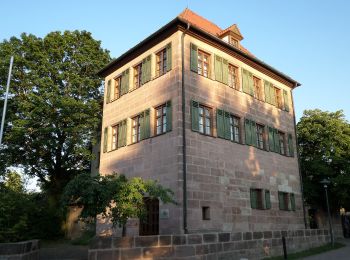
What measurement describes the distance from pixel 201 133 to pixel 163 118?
1919mm

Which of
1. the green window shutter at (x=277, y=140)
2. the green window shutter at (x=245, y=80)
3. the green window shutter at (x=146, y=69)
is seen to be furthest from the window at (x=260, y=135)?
the green window shutter at (x=146, y=69)

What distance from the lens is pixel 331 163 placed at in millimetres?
28188

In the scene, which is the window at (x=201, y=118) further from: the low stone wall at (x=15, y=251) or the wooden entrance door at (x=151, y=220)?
the low stone wall at (x=15, y=251)

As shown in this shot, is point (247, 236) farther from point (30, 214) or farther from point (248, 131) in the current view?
point (30, 214)

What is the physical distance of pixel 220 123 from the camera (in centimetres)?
1717

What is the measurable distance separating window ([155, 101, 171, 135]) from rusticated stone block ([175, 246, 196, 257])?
5.56m

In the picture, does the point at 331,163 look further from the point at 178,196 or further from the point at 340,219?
the point at 178,196

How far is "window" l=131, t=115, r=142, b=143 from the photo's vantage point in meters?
17.9

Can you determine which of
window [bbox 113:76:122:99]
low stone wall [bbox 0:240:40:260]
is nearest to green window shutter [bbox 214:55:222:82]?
window [bbox 113:76:122:99]

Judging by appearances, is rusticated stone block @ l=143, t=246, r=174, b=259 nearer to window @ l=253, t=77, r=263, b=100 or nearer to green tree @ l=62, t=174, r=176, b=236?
green tree @ l=62, t=174, r=176, b=236

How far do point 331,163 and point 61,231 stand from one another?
69.0 feet

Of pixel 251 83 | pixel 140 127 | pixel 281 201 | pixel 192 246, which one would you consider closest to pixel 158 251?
pixel 192 246

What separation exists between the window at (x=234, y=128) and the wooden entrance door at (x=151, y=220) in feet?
17.0

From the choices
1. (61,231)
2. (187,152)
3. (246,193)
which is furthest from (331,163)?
(61,231)
